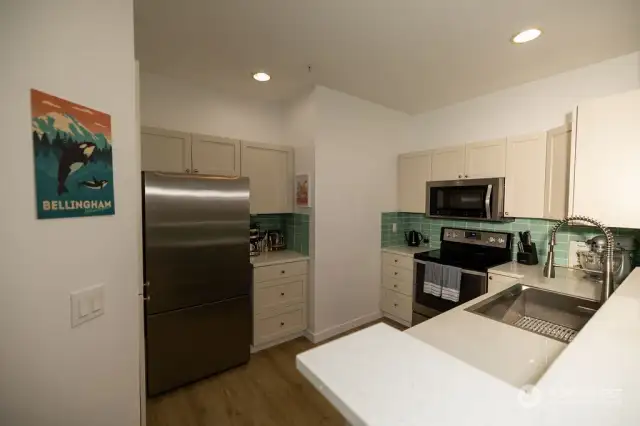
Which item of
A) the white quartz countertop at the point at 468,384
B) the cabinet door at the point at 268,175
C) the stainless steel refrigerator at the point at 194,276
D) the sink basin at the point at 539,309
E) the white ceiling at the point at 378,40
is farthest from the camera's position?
the cabinet door at the point at 268,175

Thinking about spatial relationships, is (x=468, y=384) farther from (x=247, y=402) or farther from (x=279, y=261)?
(x=279, y=261)

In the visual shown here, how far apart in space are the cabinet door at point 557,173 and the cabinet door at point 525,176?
44 mm

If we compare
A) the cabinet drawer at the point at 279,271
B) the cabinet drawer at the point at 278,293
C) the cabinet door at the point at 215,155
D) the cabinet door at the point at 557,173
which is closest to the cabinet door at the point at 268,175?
the cabinet door at the point at 215,155

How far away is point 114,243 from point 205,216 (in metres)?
1.06

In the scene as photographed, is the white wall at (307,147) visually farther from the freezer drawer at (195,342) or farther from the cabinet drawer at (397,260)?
the cabinet drawer at (397,260)

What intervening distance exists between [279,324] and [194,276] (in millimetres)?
1036

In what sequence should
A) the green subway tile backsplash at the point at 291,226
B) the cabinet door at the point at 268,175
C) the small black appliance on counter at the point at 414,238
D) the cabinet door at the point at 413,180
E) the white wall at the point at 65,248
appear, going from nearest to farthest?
the white wall at the point at 65,248 < the cabinet door at the point at 268,175 < the green subway tile backsplash at the point at 291,226 < the cabinet door at the point at 413,180 < the small black appliance on counter at the point at 414,238

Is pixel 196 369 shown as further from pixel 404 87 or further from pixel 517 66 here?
pixel 517 66

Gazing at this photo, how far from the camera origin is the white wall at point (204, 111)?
260cm

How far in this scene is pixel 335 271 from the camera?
9.70 feet

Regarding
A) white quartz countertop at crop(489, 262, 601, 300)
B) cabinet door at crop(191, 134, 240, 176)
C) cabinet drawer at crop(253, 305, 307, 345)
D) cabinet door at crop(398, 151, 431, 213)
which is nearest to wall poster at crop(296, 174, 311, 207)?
cabinet door at crop(191, 134, 240, 176)

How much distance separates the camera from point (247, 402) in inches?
79.5

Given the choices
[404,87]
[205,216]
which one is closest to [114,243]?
[205,216]

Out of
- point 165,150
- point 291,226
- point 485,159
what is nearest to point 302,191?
point 291,226
